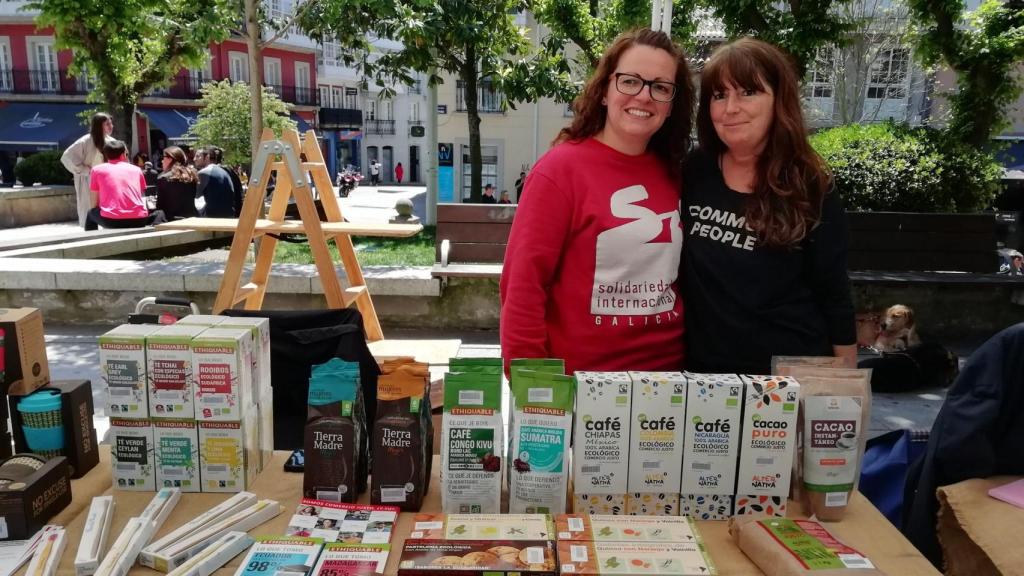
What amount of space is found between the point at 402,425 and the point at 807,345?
1.15 metres

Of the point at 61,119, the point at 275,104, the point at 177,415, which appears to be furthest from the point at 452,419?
the point at 61,119

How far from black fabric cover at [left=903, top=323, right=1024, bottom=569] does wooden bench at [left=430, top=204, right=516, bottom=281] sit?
4323mm

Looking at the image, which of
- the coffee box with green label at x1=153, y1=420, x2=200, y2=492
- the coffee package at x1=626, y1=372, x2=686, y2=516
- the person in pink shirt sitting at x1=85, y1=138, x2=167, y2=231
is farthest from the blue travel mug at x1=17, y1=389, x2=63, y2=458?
the person in pink shirt sitting at x1=85, y1=138, x2=167, y2=231

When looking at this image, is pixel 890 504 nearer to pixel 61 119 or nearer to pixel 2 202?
pixel 2 202

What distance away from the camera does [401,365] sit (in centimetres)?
167

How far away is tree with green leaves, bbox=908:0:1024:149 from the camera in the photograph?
758 cm

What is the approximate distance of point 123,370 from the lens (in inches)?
67.9

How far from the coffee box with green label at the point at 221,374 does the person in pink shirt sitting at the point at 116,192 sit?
253 inches

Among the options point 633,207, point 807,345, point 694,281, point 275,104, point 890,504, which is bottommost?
point 890,504

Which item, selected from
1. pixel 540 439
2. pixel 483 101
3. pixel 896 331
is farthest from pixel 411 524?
pixel 483 101

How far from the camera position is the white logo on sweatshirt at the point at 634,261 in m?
1.99

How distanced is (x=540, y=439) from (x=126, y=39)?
13.0m

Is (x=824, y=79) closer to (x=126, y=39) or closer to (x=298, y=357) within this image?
(x=126, y=39)

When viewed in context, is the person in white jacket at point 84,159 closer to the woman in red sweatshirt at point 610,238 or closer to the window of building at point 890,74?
the woman in red sweatshirt at point 610,238
